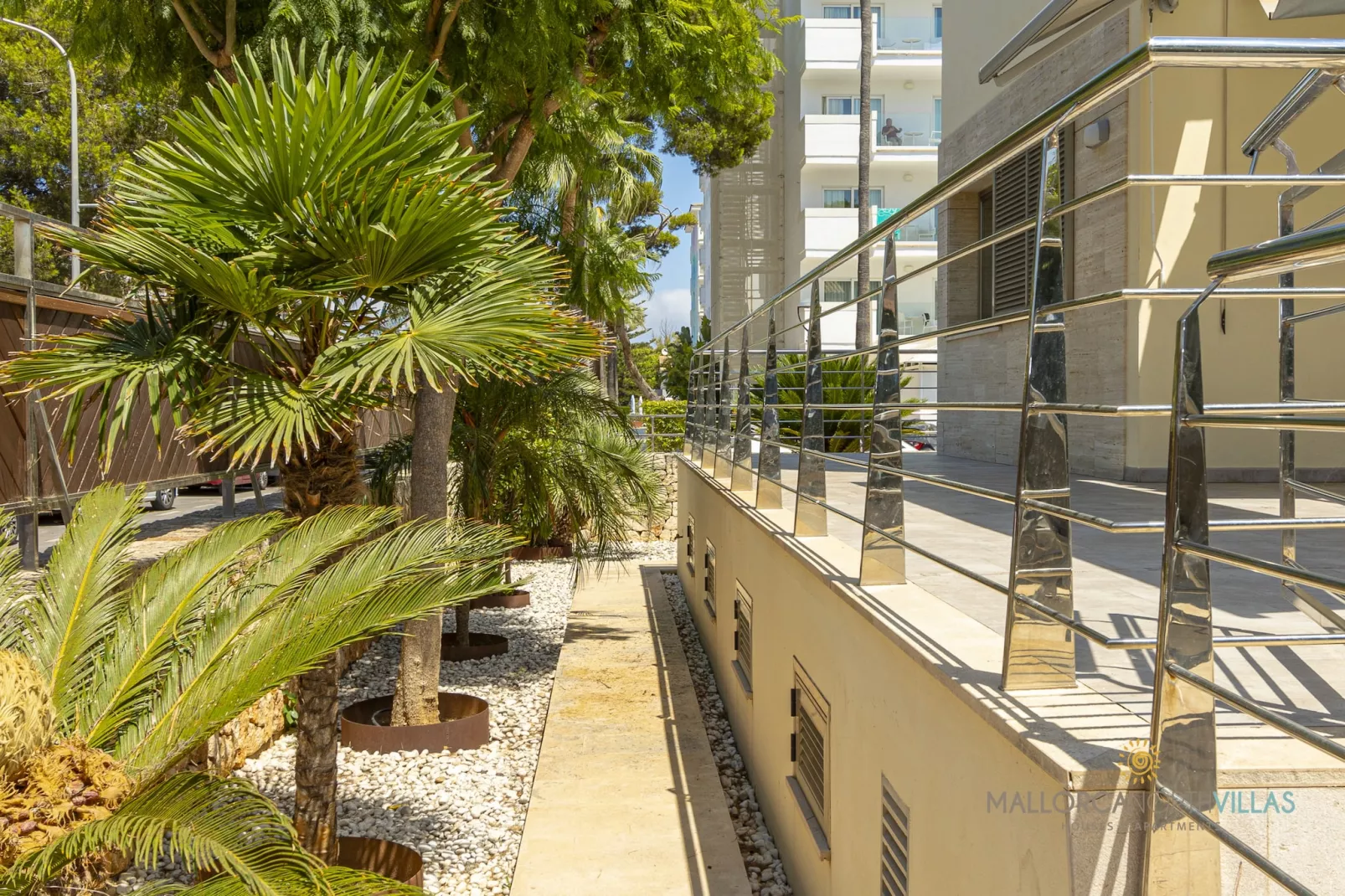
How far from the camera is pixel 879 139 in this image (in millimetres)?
37156

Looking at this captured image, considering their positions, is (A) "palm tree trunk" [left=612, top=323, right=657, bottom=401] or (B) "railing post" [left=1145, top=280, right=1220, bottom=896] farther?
(A) "palm tree trunk" [left=612, top=323, right=657, bottom=401]

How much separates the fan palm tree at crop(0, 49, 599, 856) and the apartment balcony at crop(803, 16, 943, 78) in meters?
32.8

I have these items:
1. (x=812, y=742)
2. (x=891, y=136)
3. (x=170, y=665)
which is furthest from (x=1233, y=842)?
(x=891, y=136)

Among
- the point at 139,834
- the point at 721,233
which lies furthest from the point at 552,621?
the point at 721,233

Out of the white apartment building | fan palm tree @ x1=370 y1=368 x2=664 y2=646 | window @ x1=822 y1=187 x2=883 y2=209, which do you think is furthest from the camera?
window @ x1=822 y1=187 x2=883 y2=209

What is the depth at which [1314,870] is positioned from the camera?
1874 mm

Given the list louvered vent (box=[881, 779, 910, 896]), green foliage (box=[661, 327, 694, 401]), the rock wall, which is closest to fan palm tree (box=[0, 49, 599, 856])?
louvered vent (box=[881, 779, 910, 896])

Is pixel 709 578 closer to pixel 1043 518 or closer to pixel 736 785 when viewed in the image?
pixel 736 785

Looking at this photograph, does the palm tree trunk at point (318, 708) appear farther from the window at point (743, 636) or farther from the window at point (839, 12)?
the window at point (839, 12)

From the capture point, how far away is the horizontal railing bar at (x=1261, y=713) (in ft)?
4.45

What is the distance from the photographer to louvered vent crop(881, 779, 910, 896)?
307 cm

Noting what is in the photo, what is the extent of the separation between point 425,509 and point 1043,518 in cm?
635

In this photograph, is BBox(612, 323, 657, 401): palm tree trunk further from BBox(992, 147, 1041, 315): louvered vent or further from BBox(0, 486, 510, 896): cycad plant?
BBox(0, 486, 510, 896): cycad plant

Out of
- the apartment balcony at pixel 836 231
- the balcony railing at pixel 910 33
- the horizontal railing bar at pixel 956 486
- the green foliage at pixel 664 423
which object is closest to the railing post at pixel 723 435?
the horizontal railing bar at pixel 956 486
